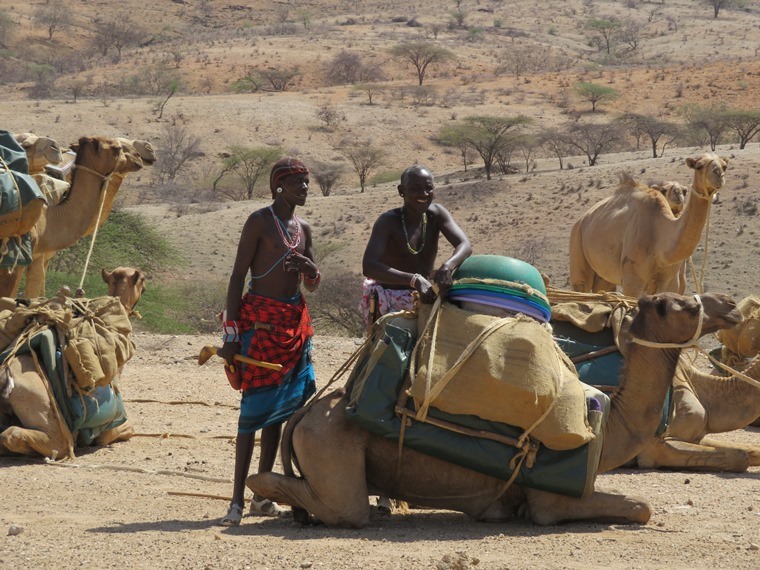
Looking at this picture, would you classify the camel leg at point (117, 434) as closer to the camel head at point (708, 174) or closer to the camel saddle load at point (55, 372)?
the camel saddle load at point (55, 372)

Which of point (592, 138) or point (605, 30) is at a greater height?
point (605, 30)

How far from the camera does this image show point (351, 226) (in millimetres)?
31156

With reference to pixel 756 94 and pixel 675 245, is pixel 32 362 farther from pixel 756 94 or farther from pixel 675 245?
pixel 756 94

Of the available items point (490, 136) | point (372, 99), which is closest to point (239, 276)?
point (490, 136)

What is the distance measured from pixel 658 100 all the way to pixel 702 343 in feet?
128

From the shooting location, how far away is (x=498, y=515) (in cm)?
570

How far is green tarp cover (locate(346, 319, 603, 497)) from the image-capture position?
5.47 meters

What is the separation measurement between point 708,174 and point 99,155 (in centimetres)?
553

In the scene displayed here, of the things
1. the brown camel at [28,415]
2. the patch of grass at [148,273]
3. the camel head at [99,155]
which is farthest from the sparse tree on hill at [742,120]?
the brown camel at [28,415]

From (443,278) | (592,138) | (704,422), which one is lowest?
(704,422)

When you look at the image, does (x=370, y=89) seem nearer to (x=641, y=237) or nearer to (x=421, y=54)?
(x=421, y=54)

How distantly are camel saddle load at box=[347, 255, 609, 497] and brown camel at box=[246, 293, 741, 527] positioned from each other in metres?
0.12

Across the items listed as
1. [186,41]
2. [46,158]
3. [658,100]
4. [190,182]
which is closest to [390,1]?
[186,41]

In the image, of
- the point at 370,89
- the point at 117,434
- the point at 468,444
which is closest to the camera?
the point at 468,444
